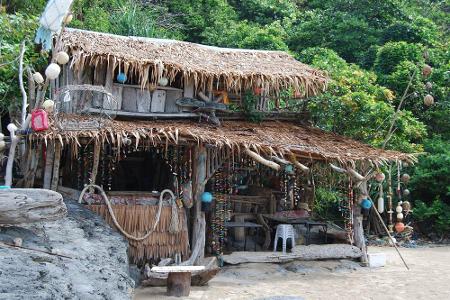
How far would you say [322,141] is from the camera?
11.9m

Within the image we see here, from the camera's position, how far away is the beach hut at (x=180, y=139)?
9984mm

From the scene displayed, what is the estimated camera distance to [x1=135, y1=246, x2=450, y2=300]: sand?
940cm

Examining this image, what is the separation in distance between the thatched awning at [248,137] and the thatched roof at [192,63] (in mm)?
854

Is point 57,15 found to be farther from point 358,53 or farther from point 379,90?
point 358,53

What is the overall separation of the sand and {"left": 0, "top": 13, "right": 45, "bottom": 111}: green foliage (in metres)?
5.00

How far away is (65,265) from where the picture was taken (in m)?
5.66

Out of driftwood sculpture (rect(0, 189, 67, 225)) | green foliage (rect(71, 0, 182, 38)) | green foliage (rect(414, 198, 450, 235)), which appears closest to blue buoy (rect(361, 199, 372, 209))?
green foliage (rect(414, 198, 450, 235))

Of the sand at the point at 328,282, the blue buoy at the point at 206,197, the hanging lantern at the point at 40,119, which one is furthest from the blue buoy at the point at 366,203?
the hanging lantern at the point at 40,119

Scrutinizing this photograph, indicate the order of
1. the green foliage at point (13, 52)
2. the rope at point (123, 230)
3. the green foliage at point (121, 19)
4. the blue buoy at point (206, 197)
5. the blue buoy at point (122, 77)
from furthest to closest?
the green foliage at point (121, 19) < the blue buoy at point (122, 77) < the green foliage at point (13, 52) < the blue buoy at point (206, 197) < the rope at point (123, 230)

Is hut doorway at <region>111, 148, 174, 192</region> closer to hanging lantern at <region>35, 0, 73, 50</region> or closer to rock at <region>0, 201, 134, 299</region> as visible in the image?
hanging lantern at <region>35, 0, 73, 50</region>

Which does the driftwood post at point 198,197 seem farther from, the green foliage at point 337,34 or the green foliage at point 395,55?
the green foliage at point 337,34

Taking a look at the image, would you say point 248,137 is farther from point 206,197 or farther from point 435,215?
point 435,215

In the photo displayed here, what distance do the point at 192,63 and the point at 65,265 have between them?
6691 millimetres

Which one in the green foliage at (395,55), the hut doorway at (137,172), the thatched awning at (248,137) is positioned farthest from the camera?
the green foliage at (395,55)
